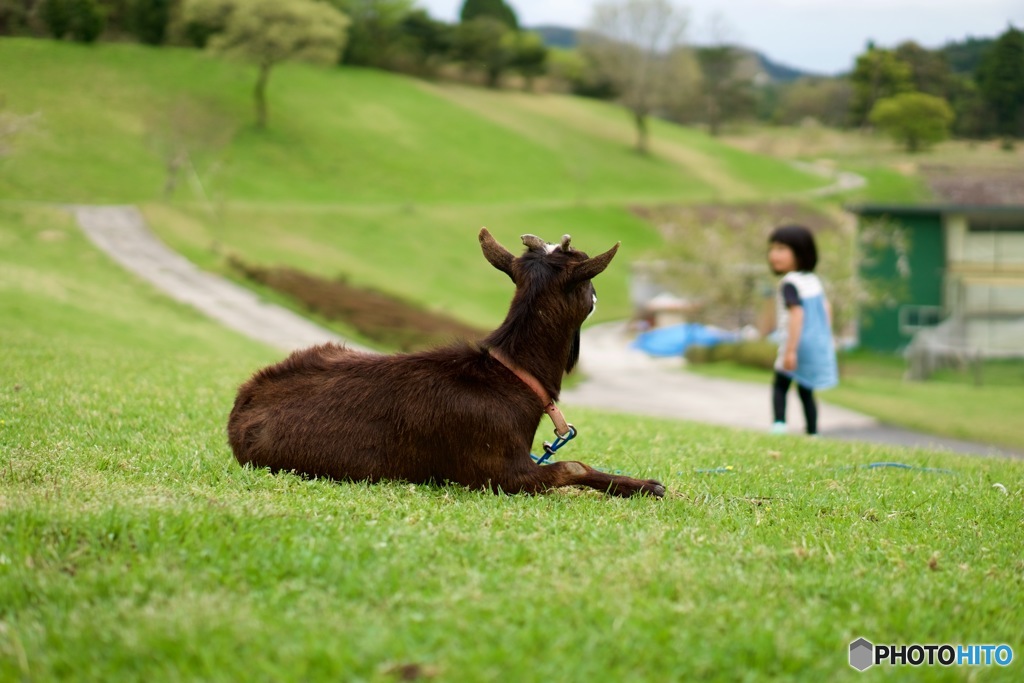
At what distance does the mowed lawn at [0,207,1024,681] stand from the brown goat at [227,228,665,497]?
0.19m

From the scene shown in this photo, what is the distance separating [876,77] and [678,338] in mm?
33901

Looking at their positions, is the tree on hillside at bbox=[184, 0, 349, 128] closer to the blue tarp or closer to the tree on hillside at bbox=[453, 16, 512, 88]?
the tree on hillside at bbox=[453, 16, 512, 88]

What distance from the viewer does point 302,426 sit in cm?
641

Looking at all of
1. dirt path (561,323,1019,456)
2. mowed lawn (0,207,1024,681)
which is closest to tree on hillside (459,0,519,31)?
dirt path (561,323,1019,456)

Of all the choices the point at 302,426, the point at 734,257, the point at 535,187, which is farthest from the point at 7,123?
the point at 535,187

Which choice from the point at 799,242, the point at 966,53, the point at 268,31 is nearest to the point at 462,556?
the point at 799,242

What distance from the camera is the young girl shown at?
11.9 metres

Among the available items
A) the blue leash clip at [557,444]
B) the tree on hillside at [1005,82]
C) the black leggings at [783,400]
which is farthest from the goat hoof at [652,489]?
the tree on hillside at [1005,82]

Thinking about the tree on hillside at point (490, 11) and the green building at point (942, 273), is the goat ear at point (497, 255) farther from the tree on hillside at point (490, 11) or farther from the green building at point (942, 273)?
the tree on hillside at point (490, 11)

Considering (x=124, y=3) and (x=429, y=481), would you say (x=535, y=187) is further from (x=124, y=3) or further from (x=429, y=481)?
(x=429, y=481)

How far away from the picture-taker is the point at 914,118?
63.4m

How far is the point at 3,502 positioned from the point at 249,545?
4.73ft

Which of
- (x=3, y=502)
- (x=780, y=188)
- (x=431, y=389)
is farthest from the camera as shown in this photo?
(x=780, y=188)

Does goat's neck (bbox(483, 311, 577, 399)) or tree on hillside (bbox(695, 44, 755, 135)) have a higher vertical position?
tree on hillside (bbox(695, 44, 755, 135))
